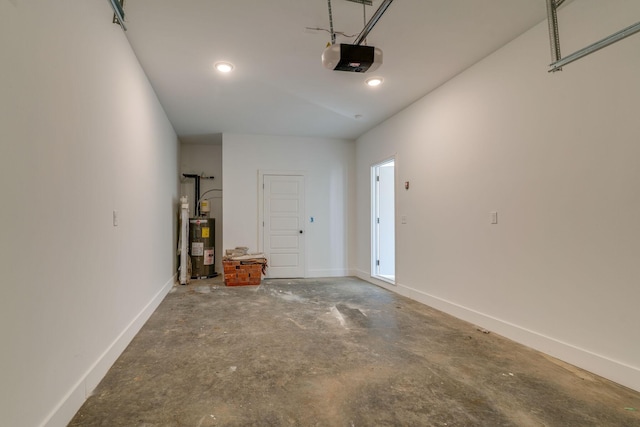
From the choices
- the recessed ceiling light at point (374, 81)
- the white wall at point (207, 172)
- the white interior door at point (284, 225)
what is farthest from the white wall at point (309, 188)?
the recessed ceiling light at point (374, 81)

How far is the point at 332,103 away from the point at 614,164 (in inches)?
122

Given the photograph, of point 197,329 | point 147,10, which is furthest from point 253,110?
point 197,329

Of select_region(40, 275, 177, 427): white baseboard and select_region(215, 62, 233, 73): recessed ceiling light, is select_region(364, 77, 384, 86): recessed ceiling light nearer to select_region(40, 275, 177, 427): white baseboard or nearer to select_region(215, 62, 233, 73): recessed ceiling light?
select_region(215, 62, 233, 73): recessed ceiling light

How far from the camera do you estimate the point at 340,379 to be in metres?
2.12

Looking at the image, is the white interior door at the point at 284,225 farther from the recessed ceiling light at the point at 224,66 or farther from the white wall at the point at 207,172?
the recessed ceiling light at the point at 224,66

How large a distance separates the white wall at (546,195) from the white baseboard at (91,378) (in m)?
3.26

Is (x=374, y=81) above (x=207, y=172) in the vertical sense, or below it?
above

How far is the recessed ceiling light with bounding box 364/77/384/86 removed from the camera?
3596 mm

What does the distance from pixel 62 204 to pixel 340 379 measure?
196cm

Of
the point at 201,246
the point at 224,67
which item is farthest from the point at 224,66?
the point at 201,246

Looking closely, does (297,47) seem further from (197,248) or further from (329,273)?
(329,273)

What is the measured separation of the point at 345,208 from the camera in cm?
630

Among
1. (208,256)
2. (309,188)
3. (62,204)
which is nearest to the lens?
(62,204)

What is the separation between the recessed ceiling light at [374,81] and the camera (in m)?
3.60
